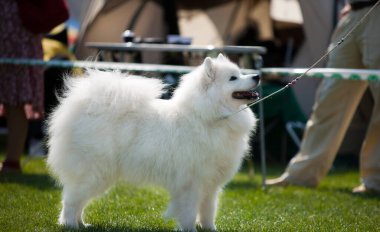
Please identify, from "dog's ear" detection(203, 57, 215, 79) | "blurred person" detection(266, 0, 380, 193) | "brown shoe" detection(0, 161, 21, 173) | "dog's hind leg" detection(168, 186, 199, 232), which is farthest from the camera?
"brown shoe" detection(0, 161, 21, 173)

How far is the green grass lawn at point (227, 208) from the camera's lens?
4.30 metres

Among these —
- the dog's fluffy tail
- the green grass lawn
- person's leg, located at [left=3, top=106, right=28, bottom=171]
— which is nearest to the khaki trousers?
the green grass lawn

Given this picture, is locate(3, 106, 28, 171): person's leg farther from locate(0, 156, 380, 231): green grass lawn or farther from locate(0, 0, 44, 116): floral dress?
locate(0, 156, 380, 231): green grass lawn

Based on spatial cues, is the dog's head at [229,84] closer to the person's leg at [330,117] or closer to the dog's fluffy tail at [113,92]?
the dog's fluffy tail at [113,92]

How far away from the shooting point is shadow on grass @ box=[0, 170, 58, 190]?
18.9ft

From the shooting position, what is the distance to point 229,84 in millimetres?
4199

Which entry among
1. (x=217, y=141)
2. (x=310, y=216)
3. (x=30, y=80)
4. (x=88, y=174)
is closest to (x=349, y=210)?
(x=310, y=216)

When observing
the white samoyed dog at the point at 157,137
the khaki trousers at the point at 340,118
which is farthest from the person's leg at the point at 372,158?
the white samoyed dog at the point at 157,137

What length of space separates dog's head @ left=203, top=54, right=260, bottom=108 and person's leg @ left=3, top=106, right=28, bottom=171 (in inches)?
109

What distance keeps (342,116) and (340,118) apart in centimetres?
3

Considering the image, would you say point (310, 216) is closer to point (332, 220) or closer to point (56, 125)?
point (332, 220)

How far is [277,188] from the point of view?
6.02 metres

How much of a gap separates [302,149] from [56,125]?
274cm

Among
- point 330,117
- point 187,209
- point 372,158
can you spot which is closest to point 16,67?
point 187,209
